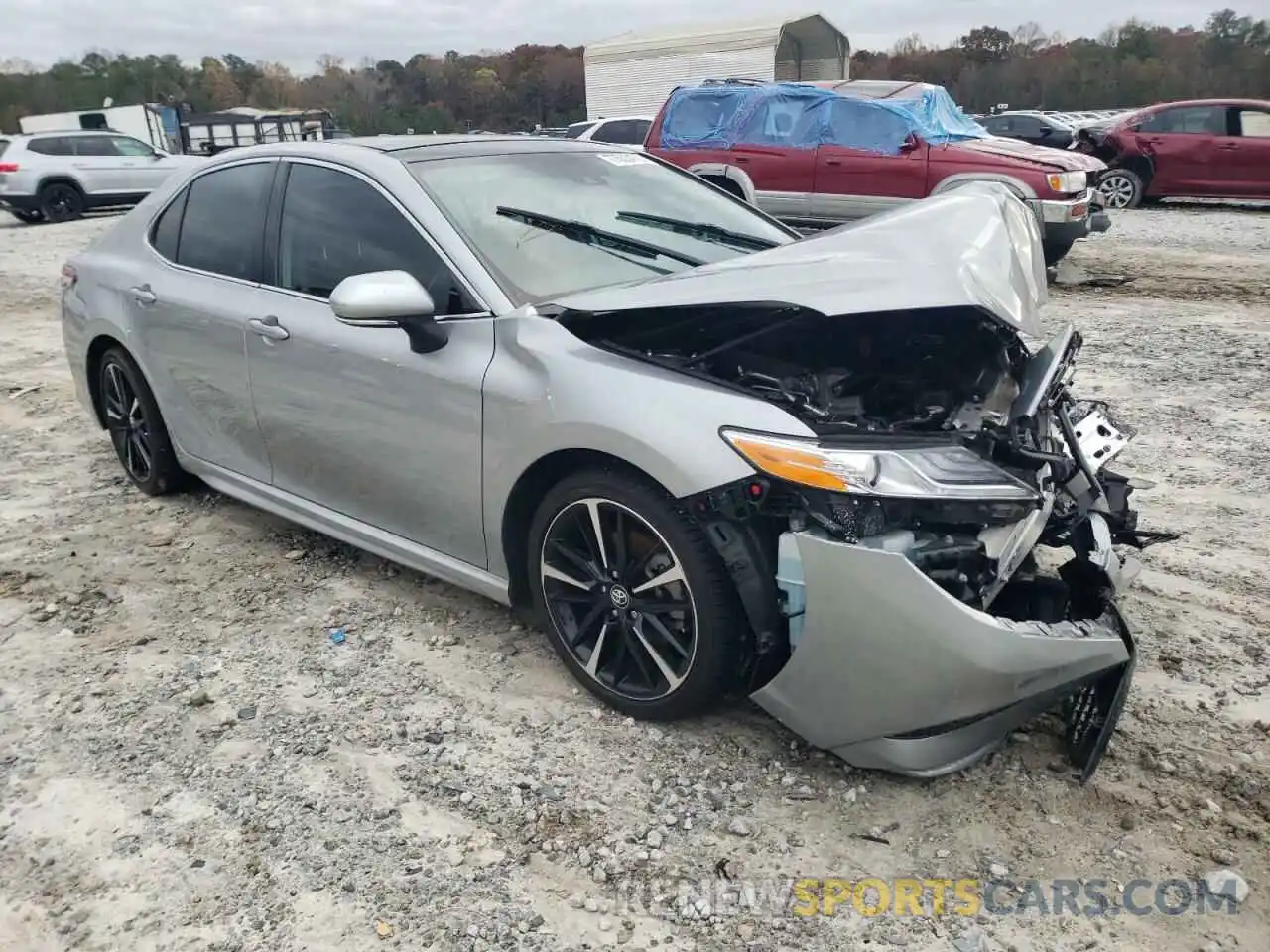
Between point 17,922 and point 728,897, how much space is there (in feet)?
5.34

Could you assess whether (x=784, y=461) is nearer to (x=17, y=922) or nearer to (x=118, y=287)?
(x=17, y=922)

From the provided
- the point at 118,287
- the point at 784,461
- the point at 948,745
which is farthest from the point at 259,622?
the point at 948,745

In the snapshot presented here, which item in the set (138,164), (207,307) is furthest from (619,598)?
(138,164)

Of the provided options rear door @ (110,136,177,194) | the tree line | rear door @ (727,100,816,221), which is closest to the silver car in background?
rear door @ (727,100,816,221)

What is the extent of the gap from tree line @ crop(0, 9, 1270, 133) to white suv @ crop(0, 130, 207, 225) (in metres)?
26.5

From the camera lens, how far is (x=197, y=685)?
10.5 ft

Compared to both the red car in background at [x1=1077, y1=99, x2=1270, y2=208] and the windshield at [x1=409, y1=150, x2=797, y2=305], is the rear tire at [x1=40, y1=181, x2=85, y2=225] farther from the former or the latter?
the windshield at [x1=409, y1=150, x2=797, y2=305]

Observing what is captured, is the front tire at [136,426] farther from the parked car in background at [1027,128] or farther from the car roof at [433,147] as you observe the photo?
the parked car in background at [1027,128]

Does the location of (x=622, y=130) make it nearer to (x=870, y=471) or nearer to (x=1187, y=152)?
(x=1187, y=152)

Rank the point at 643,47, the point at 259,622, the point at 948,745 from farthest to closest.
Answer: the point at 643,47 → the point at 259,622 → the point at 948,745

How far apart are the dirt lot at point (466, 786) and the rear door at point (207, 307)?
0.56m

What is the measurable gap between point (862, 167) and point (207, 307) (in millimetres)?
8351

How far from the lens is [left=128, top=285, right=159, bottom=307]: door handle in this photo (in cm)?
418

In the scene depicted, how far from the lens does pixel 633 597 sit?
9.04 feet
